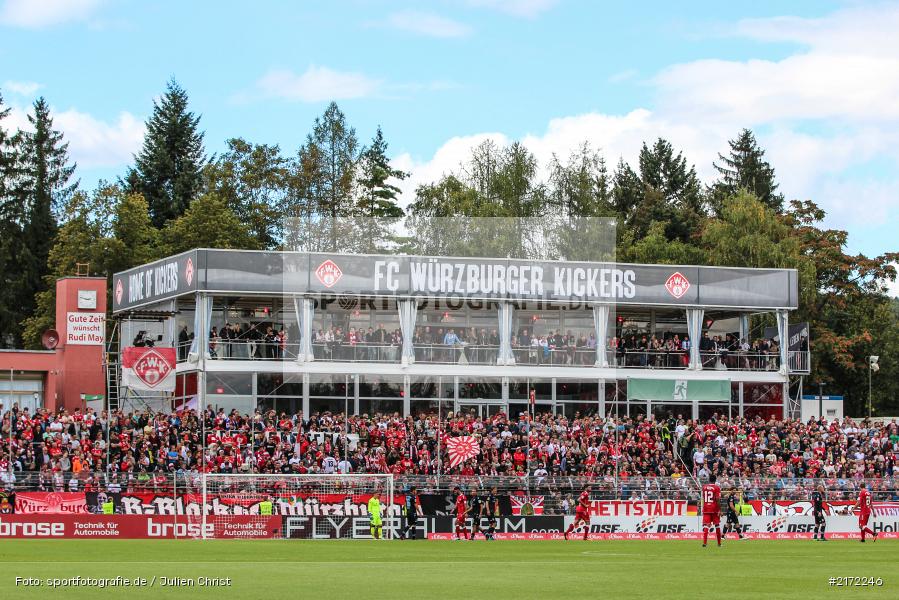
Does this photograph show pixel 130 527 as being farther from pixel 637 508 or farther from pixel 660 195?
pixel 660 195

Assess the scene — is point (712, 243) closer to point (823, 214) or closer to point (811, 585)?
point (823, 214)

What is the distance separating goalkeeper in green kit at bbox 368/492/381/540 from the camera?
42.0m

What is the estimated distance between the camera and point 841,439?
54.8 meters

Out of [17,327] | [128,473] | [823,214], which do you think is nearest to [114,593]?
[128,473]

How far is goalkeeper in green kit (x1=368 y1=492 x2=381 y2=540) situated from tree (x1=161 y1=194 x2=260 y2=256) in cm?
3787

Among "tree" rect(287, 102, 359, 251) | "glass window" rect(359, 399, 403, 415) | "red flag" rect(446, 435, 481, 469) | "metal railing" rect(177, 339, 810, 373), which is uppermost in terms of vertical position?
"tree" rect(287, 102, 359, 251)

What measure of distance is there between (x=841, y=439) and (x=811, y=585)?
106 ft

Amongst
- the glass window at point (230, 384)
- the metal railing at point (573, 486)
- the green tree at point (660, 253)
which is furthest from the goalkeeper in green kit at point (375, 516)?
the green tree at point (660, 253)

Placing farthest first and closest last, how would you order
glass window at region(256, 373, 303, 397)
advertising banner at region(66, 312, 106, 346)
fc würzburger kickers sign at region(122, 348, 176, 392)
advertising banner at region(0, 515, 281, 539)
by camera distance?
advertising banner at region(66, 312, 106, 346) → glass window at region(256, 373, 303, 397) → fc würzburger kickers sign at region(122, 348, 176, 392) → advertising banner at region(0, 515, 281, 539)

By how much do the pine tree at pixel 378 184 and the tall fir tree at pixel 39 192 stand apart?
20.2 m

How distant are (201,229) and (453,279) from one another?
84.4 ft

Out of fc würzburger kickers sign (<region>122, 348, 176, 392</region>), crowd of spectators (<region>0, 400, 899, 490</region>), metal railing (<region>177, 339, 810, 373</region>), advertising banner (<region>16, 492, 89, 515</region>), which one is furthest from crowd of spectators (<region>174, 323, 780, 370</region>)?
advertising banner (<region>16, 492, 89, 515</region>)

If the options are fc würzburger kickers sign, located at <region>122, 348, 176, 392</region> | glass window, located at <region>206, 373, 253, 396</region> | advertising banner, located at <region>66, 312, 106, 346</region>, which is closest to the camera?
fc würzburger kickers sign, located at <region>122, 348, 176, 392</region>

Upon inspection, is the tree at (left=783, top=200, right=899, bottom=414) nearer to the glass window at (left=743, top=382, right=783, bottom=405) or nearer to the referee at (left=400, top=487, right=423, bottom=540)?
the glass window at (left=743, top=382, right=783, bottom=405)
